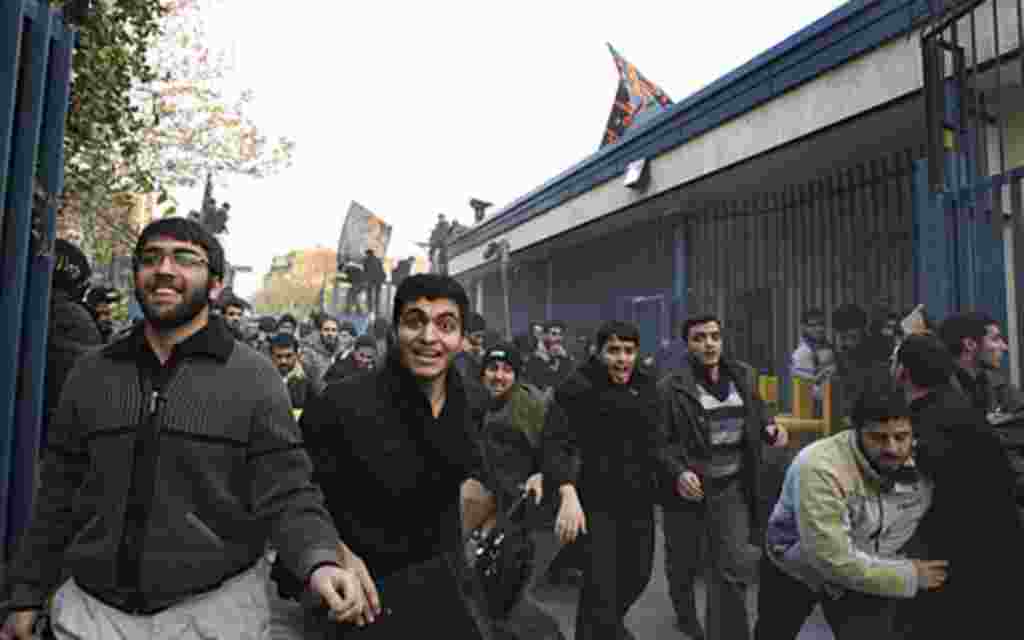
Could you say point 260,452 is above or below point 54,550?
above

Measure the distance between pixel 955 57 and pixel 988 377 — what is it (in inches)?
80.7

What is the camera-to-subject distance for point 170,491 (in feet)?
5.67

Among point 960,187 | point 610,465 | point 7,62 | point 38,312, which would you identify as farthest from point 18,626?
point 960,187

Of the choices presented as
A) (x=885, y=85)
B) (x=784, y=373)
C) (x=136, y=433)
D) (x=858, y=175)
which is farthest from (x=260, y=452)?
(x=784, y=373)

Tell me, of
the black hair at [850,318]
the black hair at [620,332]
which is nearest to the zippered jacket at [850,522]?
the black hair at [620,332]

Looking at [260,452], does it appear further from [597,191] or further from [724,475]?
[597,191]

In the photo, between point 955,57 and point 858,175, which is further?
point 858,175

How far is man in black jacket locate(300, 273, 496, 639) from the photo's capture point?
6.76ft

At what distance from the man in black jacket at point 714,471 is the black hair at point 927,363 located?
48.2 inches

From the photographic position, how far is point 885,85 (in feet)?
19.6

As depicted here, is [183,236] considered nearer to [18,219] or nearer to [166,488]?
[166,488]

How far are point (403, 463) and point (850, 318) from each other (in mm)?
6095

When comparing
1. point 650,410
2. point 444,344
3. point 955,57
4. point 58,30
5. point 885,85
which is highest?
point 885,85

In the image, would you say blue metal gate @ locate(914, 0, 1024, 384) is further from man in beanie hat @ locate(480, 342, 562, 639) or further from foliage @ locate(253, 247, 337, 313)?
foliage @ locate(253, 247, 337, 313)
